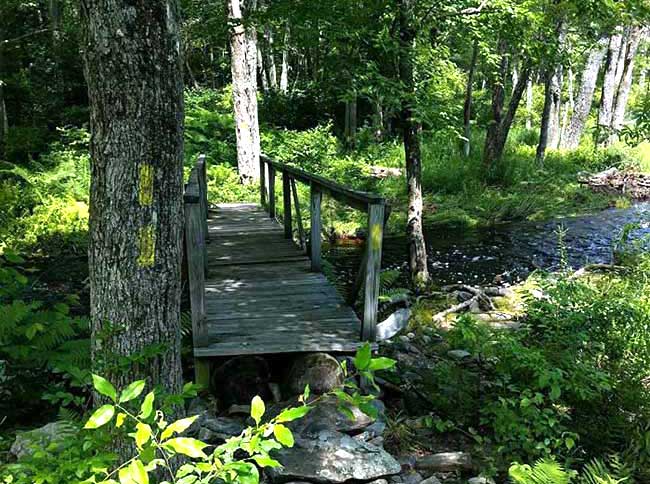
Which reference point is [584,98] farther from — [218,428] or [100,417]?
[100,417]

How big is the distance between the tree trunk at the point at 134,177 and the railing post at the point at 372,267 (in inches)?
81.9

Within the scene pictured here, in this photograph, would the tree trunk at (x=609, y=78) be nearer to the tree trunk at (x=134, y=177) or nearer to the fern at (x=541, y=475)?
the fern at (x=541, y=475)

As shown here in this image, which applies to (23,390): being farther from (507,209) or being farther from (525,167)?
(525,167)

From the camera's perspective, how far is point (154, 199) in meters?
2.46

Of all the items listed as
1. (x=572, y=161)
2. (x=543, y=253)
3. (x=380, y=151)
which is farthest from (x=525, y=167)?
(x=543, y=253)

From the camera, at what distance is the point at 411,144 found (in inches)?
341

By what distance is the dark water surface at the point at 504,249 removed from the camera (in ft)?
33.5

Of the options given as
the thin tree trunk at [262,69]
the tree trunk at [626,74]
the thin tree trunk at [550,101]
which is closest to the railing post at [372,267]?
the thin tree trunk at [550,101]

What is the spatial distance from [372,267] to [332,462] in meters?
1.58

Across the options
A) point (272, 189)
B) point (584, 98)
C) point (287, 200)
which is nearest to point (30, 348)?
point (287, 200)

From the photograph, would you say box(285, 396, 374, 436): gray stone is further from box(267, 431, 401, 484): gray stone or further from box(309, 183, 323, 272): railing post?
box(309, 183, 323, 272): railing post

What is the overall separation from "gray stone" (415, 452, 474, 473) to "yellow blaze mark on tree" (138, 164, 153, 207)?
2.65m

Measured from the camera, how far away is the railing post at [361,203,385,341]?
440 cm

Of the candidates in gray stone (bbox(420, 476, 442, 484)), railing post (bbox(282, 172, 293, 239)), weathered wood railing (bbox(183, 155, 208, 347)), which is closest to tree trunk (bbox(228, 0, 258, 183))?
railing post (bbox(282, 172, 293, 239))
